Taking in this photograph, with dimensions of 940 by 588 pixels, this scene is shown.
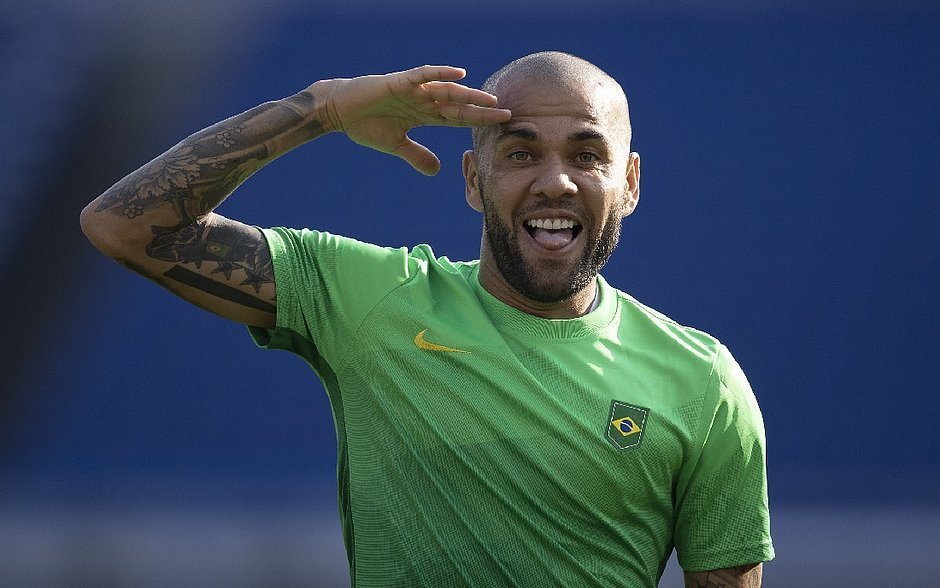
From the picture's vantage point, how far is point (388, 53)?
5.23 m

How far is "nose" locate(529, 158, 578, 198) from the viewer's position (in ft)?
7.69

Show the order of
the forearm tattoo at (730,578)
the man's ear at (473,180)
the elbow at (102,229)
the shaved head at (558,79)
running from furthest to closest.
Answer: the man's ear at (473,180) → the shaved head at (558,79) → the forearm tattoo at (730,578) → the elbow at (102,229)

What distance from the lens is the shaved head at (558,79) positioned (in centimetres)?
243

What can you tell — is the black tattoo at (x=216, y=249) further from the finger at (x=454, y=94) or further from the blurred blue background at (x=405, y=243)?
the blurred blue background at (x=405, y=243)

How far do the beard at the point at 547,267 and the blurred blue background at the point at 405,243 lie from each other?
106 inches

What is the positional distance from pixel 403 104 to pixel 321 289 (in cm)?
38

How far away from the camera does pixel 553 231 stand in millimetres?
2396

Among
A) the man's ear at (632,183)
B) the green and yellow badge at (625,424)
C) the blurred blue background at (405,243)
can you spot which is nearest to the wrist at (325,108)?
the man's ear at (632,183)

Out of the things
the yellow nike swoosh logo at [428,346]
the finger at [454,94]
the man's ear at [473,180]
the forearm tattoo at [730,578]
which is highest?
the finger at [454,94]

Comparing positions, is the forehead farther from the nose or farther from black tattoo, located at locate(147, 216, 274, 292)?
black tattoo, located at locate(147, 216, 274, 292)

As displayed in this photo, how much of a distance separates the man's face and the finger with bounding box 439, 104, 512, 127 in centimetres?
7

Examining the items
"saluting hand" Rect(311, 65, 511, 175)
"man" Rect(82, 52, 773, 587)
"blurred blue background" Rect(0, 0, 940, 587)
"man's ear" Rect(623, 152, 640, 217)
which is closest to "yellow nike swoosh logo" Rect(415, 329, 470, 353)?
"man" Rect(82, 52, 773, 587)

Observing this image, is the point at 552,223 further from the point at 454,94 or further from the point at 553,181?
the point at 454,94

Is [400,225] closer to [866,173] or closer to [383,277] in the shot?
[866,173]
